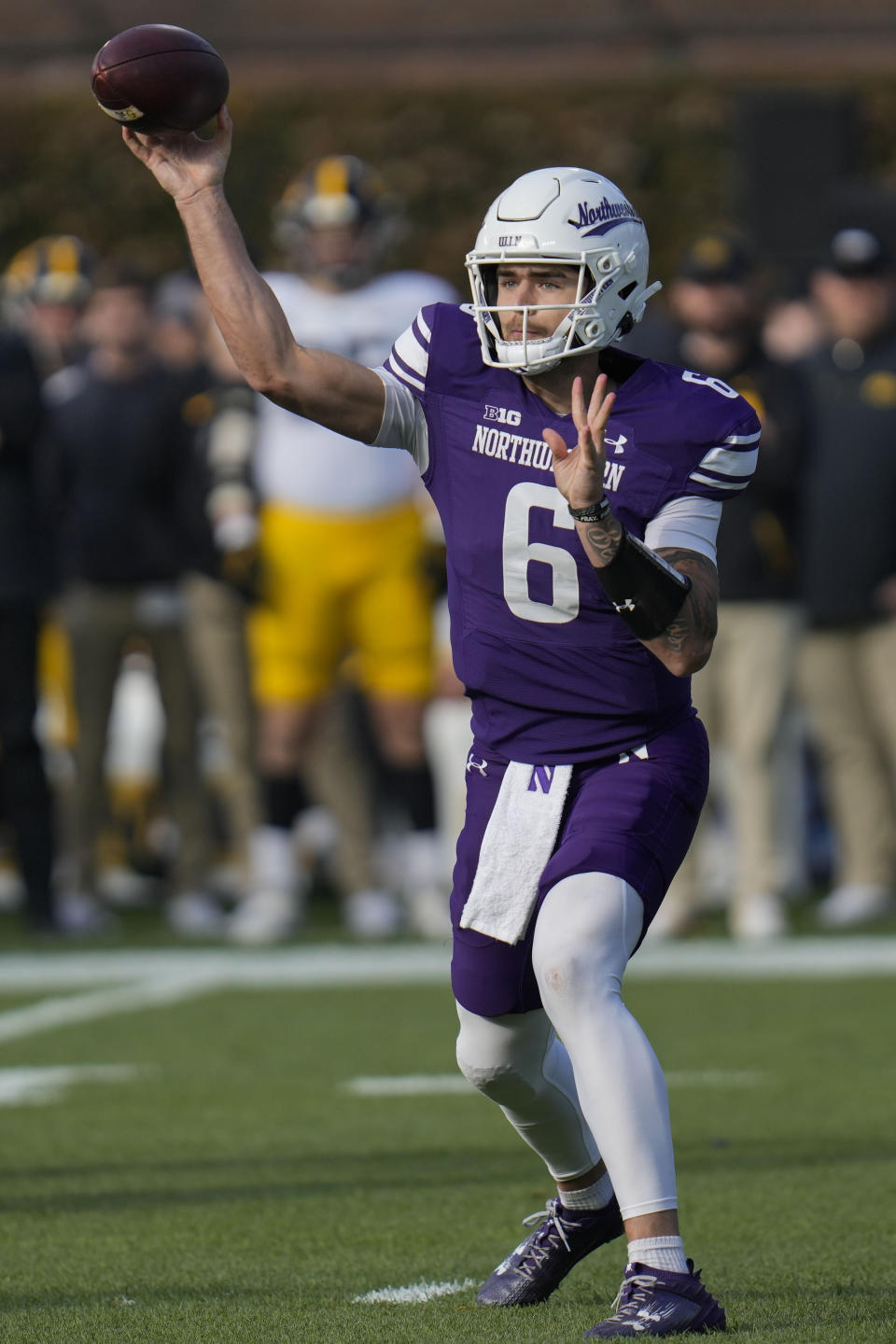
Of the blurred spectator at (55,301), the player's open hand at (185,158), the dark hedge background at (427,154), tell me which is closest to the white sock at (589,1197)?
the player's open hand at (185,158)

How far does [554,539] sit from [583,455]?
0.36m

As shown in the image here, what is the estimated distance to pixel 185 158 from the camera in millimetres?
3959

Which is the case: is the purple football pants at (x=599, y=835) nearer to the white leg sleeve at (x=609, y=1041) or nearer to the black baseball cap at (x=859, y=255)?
the white leg sleeve at (x=609, y=1041)

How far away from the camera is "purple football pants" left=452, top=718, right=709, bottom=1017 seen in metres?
3.71

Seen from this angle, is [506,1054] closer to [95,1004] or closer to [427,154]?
[95,1004]

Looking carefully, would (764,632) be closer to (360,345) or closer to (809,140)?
(360,345)

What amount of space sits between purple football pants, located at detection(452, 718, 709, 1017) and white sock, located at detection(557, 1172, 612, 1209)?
1.16ft

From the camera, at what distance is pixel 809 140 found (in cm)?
1473

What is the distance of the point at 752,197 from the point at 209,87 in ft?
35.8

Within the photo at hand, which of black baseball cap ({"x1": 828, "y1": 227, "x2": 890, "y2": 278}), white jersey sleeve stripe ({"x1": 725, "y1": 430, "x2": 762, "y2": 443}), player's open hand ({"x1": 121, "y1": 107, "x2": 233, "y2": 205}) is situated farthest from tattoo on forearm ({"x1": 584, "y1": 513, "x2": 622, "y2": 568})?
black baseball cap ({"x1": 828, "y1": 227, "x2": 890, "y2": 278})

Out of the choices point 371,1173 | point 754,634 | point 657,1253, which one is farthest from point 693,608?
point 754,634

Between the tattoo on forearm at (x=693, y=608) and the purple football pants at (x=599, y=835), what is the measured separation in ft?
0.91

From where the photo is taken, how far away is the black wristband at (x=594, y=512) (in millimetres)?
3508

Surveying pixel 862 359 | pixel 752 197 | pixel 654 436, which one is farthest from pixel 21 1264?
pixel 752 197
